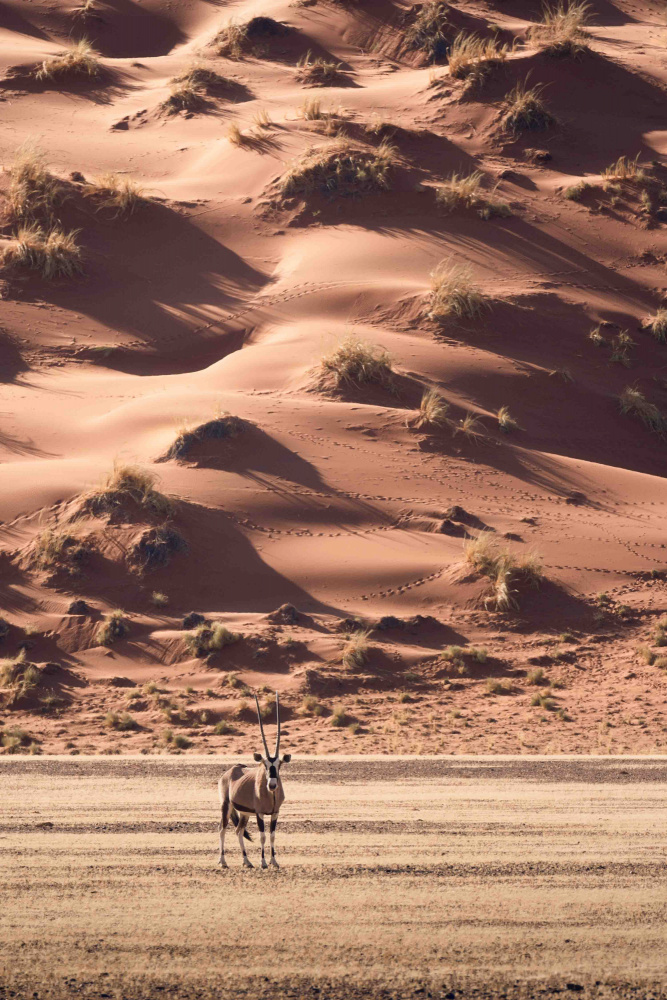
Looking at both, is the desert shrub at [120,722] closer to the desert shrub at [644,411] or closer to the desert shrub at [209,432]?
the desert shrub at [209,432]

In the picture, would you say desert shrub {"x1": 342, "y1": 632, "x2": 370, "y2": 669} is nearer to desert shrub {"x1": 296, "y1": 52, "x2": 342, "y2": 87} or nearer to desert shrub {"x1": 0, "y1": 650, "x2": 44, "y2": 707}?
desert shrub {"x1": 0, "y1": 650, "x2": 44, "y2": 707}

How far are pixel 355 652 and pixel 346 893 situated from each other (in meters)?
9.23

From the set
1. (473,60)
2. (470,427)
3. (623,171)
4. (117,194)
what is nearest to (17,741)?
(470,427)

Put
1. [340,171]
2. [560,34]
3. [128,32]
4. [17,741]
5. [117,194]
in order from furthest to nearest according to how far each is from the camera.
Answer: [128,32], [560,34], [340,171], [117,194], [17,741]

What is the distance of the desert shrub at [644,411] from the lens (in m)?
26.2

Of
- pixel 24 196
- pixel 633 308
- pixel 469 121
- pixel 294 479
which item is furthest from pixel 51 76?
pixel 294 479

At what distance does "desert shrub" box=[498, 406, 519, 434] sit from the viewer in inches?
950

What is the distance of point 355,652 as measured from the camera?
17469 millimetres

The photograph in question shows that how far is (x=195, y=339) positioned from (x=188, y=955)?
2253 cm

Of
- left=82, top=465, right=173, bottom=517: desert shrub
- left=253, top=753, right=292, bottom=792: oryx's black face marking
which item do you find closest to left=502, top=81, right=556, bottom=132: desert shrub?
left=82, top=465, right=173, bottom=517: desert shrub

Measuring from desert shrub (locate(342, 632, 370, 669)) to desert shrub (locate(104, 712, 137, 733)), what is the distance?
10.8 feet

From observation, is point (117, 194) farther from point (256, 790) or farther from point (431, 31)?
point (256, 790)

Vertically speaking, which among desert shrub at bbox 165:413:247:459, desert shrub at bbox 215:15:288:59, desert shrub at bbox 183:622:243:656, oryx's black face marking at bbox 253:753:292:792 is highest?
desert shrub at bbox 215:15:288:59

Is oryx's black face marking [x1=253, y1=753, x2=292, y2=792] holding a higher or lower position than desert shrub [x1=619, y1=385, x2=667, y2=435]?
higher
